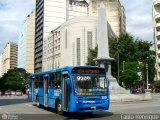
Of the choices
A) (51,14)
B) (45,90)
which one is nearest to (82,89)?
(45,90)

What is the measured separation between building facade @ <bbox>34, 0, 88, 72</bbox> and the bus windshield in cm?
11692

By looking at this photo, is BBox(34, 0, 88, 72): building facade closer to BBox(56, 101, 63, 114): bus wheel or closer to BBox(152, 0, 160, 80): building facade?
BBox(152, 0, 160, 80): building facade

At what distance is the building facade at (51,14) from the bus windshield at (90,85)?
116924 millimetres

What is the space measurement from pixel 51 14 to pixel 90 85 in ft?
391

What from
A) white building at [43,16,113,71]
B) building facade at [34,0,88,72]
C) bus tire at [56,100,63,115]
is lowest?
bus tire at [56,100,63,115]

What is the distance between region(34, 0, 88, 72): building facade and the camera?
134m

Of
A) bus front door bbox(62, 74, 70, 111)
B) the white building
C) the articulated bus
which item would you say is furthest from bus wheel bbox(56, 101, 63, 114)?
the white building

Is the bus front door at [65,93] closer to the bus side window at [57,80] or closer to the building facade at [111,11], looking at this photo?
the bus side window at [57,80]

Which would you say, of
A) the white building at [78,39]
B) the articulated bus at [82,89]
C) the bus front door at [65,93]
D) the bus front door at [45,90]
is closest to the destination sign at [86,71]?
the articulated bus at [82,89]

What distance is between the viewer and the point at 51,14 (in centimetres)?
13412

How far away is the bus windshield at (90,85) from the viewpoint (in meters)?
16.7

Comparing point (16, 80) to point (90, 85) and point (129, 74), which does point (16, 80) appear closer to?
point (129, 74)

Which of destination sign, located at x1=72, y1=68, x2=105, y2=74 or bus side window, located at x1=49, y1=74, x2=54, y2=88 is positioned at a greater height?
destination sign, located at x1=72, y1=68, x2=105, y2=74

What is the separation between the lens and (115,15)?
133 metres
